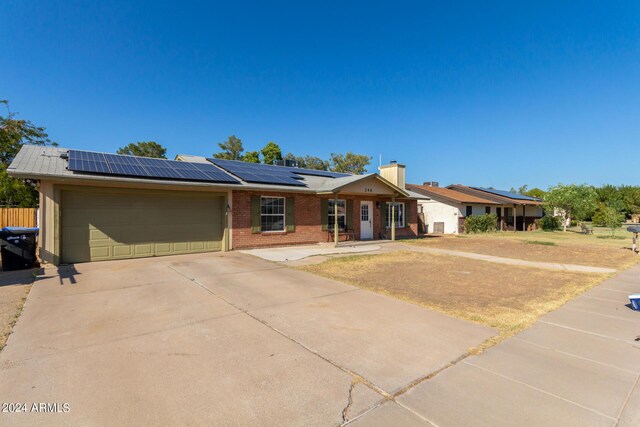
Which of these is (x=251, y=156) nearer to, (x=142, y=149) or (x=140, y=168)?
(x=142, y=149)

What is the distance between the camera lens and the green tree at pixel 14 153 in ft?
55.3

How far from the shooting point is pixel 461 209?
25219 millimetres

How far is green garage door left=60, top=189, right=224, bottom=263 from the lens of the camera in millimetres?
9727

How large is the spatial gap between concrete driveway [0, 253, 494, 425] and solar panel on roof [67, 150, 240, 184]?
4.69 meters

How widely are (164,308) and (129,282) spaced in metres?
2.53

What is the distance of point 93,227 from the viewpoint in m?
10.0

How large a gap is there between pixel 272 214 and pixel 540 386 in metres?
12.0

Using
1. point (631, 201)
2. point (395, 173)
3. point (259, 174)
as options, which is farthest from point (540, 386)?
point (631, 201)

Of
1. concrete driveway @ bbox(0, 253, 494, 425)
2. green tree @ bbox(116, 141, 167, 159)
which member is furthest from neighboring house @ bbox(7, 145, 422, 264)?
green tree @ bbox(116, 141, 167, 159)

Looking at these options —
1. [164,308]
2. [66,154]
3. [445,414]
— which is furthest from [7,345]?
[66,154]

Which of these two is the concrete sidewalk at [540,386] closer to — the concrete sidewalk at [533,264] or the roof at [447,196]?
the concrete sidewalk at [533,264]

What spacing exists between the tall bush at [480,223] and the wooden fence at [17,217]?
27853 mm

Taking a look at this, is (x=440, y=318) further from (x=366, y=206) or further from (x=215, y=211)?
(x=366, y=206)

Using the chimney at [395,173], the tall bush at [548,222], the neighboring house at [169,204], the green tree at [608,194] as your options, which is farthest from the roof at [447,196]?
the green tree at [608,194]
